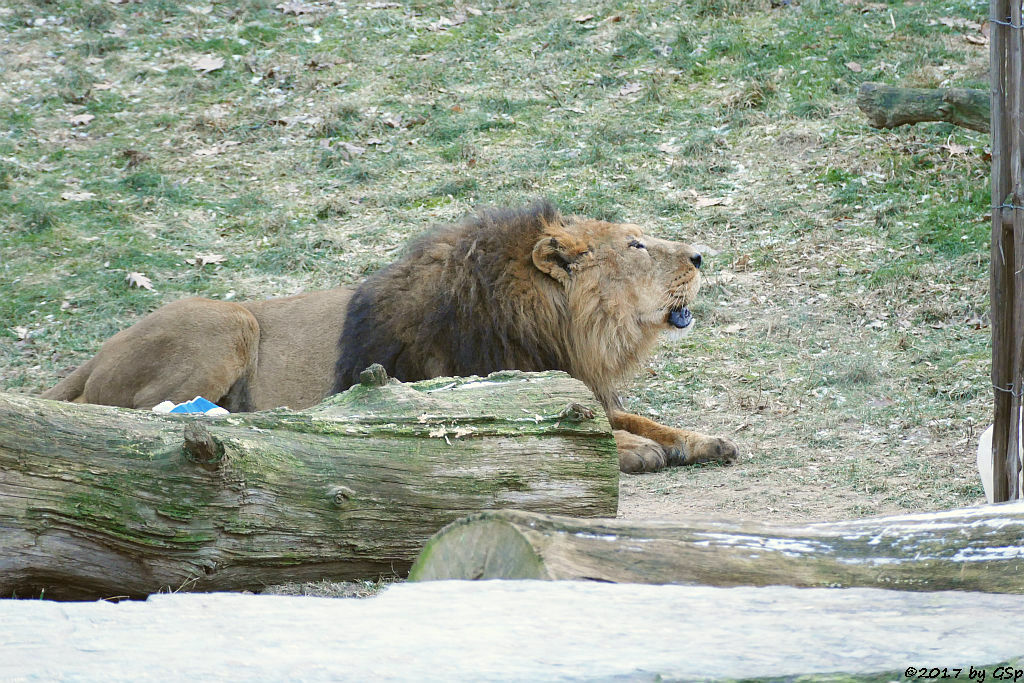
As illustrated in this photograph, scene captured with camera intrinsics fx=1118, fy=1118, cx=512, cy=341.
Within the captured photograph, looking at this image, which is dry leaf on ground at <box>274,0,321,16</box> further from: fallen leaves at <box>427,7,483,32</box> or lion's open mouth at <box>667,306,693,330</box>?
lion's open mouth at <box>667,306,693,330</box>

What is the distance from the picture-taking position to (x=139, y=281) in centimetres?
853

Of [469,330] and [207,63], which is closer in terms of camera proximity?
[469,330]

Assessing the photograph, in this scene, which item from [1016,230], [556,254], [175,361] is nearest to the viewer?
[1016,230]

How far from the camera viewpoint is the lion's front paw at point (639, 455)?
577cm

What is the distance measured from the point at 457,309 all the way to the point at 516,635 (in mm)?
3701

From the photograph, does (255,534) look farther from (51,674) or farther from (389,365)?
(389,365)

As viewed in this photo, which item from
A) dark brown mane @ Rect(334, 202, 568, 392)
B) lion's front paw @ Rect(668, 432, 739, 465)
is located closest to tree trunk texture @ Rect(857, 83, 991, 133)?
lion's front paw @ Rect(668, 432, 739, 465)

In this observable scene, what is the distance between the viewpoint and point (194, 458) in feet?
9.88

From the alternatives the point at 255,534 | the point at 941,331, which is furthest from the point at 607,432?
the point at 941,331

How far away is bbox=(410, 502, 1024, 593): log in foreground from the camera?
241 centimetres

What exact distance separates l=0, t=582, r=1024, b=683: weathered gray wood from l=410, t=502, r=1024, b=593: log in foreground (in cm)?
10

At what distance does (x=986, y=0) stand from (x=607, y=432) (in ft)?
30.1

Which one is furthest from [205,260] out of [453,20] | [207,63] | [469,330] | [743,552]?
[743,552]

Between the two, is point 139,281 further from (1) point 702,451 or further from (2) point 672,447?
(1) point 702,451
